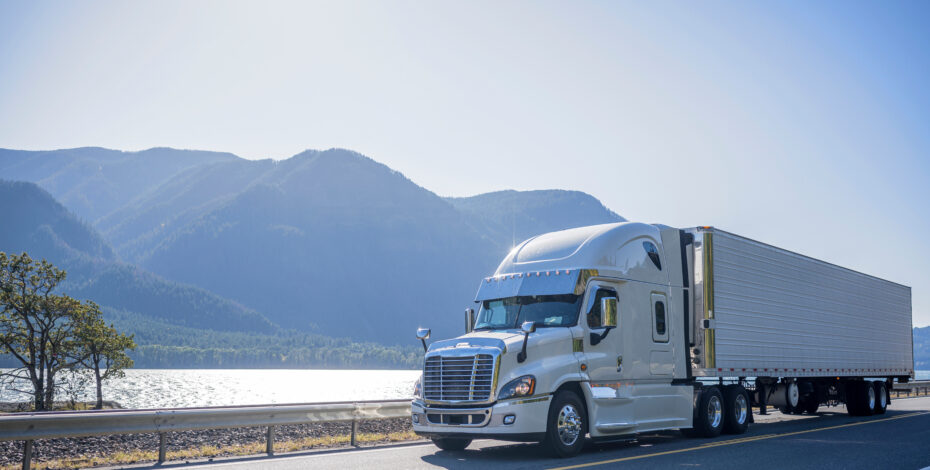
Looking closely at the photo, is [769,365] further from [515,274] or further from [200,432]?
[200,432]

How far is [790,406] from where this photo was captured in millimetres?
19125

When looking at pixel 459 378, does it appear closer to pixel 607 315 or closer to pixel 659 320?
pixel 607 315

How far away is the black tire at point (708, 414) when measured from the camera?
1543cm

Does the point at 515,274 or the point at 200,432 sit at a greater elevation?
the point at 515,274

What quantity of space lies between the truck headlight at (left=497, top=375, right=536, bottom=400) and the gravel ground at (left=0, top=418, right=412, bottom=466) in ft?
20.3

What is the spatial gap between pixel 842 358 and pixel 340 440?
1457cm

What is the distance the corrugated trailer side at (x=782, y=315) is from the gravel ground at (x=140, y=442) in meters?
7.26

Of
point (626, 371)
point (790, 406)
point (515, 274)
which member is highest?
point (515, 274)

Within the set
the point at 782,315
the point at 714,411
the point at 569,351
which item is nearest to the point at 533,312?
the point at 569,351

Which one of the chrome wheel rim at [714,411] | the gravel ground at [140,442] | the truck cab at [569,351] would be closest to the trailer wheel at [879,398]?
the chrome wheel rim at [714,411]

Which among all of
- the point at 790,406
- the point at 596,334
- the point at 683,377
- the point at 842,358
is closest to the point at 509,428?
the point at 596,334

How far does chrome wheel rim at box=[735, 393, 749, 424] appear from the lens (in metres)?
16.4

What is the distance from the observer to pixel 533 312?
12961 mm

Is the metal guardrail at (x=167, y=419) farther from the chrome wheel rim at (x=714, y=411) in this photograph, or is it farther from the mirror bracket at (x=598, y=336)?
the chrome wheel rim at (x=714, y=411)
